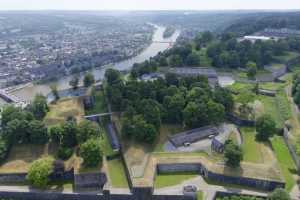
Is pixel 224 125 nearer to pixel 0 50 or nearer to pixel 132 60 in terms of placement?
pixel 132 60

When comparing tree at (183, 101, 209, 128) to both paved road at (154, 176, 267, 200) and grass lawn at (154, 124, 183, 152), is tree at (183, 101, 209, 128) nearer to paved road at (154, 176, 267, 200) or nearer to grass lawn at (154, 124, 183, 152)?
grass lawn at (154, 124, 183, 152)

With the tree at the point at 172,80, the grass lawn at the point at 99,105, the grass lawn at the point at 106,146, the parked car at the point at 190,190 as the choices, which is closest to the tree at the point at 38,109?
the grass lawn at the point at 99,105

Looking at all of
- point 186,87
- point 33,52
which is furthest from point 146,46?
point 186,87

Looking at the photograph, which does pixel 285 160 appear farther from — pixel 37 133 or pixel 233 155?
pixel 37 133

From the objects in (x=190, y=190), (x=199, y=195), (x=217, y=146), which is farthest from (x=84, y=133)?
(x=217, y=146)

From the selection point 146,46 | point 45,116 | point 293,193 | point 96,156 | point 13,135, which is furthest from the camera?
point 146,46

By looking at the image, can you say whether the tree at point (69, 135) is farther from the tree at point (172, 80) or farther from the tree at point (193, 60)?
the tree at point (193, 60)
